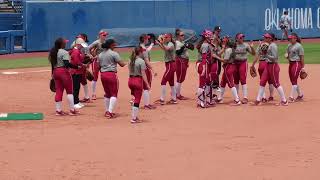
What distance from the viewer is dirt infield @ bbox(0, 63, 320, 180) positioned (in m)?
10.3

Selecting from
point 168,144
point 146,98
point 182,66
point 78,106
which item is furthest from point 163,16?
point 168,144

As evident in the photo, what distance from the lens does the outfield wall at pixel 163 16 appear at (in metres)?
36.4

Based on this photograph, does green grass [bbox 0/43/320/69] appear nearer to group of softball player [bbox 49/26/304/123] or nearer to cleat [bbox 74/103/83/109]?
group of softball player [bbox 49/26/304/123]

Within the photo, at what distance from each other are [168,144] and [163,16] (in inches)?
1090

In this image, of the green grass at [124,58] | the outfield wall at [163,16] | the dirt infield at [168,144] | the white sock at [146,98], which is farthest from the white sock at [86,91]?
the outfield wall at [163,16]

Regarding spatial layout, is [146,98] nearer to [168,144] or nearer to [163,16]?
[168,144]

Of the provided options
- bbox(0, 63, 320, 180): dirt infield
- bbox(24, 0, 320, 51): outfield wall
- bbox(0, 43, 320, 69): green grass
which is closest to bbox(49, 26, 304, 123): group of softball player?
bbox(0, 63, 320, 180): dirt infield

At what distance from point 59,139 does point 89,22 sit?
25055 mm

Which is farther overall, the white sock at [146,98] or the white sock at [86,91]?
the white sock at [86,91]

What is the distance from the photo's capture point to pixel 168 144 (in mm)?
12383

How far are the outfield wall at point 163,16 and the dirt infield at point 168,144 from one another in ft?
60.7

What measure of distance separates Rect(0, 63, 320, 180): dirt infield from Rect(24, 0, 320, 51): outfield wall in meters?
18.5

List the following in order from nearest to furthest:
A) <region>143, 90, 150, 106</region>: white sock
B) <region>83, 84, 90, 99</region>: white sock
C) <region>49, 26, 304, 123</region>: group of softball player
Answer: <region>49, 26, 304, 123</region>: group of softball player, <region>143, 90, 150, 106</region>: white sock, <region>83, 84, 90, 99</region>: white sock

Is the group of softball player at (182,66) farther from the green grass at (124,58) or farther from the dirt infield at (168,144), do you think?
the green grass at (124,58)
